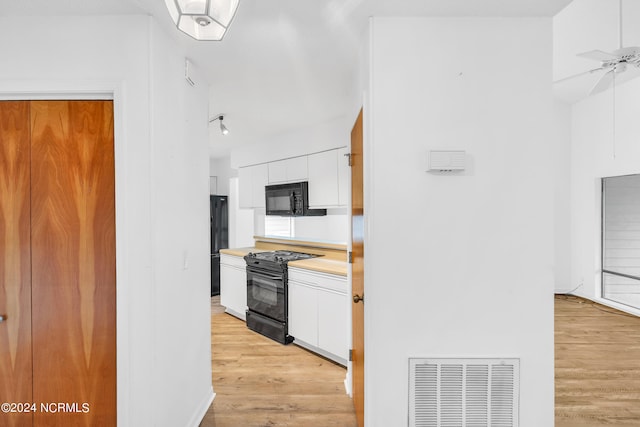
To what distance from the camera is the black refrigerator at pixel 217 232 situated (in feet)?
17.9

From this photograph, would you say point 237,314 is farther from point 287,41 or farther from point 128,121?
point 287,41

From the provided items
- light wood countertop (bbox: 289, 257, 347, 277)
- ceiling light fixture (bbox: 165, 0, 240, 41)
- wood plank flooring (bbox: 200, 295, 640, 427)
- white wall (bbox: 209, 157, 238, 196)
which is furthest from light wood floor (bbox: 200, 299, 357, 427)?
white wall (bbox: 209, 157, 238, 196)

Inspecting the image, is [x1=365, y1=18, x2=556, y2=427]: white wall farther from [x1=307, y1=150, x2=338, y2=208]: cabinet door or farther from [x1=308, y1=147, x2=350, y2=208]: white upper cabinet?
[x1=307, y1=150, x2=338, y2=208]: cabinet door

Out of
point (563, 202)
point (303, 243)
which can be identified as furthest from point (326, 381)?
point (563, 202)

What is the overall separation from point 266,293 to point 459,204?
105 inches

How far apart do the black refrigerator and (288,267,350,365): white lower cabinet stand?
8.28ft

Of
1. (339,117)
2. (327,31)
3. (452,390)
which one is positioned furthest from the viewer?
(339,117)

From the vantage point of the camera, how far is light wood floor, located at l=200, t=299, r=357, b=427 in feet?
7.30

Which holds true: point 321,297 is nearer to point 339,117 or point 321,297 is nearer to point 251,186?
point 339,117

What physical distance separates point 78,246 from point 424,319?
1.83 m

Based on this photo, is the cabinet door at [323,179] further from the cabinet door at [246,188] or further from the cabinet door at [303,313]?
the cabinet door at [246,188]

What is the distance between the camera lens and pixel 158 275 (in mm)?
1665

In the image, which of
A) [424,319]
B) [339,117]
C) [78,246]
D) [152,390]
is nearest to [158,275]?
[78,246]

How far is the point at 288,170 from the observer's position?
13.4ft
